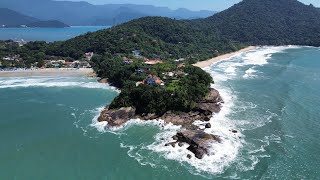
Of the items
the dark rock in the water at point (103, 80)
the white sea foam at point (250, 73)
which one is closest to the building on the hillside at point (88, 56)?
the dark rock in the water at point (103, 80)

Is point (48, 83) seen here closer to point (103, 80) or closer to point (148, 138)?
point (103, 80)

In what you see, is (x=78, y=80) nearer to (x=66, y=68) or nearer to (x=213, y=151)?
(x=66, y=68)

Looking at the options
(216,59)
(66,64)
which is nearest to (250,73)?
(216,59)

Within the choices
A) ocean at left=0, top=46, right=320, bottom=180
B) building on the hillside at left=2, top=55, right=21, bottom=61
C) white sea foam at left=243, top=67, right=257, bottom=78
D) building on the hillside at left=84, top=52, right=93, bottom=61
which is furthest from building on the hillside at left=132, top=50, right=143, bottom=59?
building on the hillside at left=2, top=55, right=21, bottom=61

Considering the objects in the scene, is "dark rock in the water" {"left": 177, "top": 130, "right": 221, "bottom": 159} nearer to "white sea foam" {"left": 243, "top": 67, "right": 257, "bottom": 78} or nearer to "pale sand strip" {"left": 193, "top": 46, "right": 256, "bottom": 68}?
"white sea foam" {"left": 243, "top": 67, "right": 257, "bottom": 78}

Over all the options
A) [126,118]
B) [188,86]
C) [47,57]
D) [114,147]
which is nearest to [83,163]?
[114,147]
